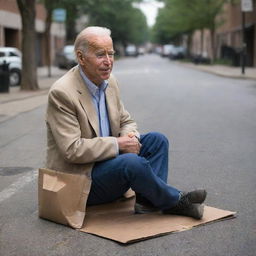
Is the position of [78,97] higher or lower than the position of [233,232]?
higher

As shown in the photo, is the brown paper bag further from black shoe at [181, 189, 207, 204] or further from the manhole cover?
the manhole cover

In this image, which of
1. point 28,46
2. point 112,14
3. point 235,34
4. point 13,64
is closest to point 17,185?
point 28,46

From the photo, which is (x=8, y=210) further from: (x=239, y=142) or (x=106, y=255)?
(x=239, y=142)

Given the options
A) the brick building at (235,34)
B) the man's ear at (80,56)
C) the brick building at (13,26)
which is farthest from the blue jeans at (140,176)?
the brick building at (235,34)

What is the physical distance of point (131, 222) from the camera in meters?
4.43

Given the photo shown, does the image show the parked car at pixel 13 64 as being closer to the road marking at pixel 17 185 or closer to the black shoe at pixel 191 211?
the road marking at pixel 17 185

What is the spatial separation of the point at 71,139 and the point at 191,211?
1116 mm

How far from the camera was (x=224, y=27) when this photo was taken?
5678 centimetres

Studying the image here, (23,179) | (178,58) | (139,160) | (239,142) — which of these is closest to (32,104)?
(239,142)

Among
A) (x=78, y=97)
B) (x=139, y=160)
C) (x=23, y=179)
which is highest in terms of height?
(x=78, y=97)

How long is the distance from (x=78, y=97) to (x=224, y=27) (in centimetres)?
5422

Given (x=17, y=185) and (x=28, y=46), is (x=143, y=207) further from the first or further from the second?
(x=28, y=46)

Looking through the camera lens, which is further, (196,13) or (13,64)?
(196,13)

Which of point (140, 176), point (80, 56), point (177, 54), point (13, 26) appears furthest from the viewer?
point (177, 54)
